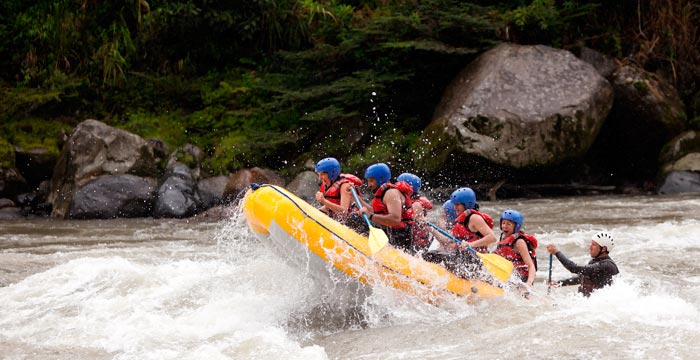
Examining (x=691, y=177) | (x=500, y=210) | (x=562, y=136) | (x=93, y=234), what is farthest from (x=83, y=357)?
(x=691, y=177)

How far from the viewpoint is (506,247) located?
7.33 m

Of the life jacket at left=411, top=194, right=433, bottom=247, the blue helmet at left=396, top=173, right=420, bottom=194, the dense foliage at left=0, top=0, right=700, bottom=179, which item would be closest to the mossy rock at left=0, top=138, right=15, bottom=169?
the dense foliage at left=0, top=0, right=700, bottom=179

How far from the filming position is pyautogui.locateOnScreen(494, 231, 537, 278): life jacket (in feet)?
23.8

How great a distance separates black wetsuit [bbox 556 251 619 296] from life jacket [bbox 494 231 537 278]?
322mm

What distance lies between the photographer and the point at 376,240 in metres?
6.59

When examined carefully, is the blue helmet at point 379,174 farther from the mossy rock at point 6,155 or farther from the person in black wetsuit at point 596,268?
the mossy rock at point 6,155

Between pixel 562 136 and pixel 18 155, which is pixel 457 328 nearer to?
pixel 562 136

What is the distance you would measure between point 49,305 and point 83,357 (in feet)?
5.61

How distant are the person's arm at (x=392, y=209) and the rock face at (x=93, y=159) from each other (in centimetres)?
849

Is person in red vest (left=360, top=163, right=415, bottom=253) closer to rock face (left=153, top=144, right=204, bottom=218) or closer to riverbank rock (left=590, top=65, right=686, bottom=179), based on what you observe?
rock face (left=153, top=144, right=204, bottom=218)

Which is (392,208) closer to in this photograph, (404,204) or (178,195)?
(404,204)

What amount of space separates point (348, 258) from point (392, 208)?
2.09 feet

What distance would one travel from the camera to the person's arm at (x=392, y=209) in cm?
706

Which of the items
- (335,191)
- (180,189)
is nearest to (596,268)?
(335,191)
